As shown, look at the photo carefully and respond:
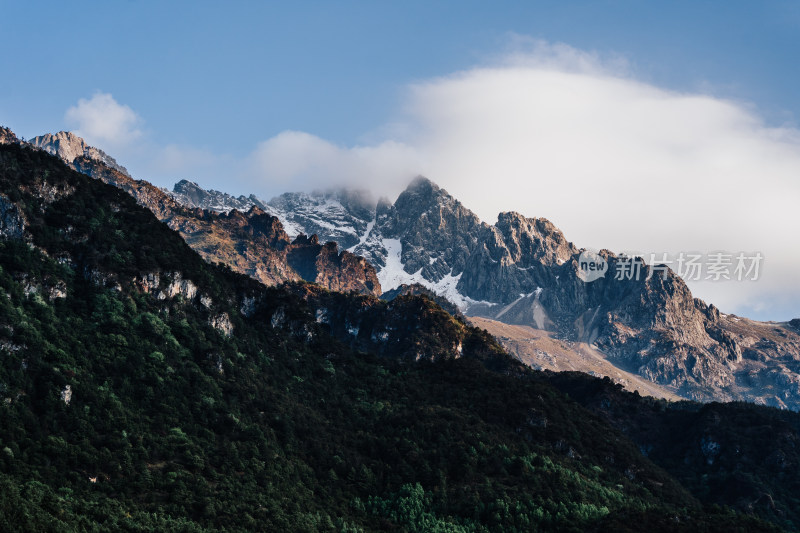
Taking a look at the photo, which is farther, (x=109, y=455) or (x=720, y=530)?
(x=720, y=530)

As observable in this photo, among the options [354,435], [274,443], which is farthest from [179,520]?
[354,435]

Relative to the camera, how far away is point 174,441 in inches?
5753

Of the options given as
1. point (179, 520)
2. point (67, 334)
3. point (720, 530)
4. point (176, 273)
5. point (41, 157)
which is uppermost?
point (41, 157)

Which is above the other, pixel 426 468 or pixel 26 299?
pixel 26 299

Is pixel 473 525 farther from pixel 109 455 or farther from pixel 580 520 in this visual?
pixel 109 455

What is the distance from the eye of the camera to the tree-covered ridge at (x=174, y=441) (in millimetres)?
122625

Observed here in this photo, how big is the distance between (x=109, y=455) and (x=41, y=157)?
359ft

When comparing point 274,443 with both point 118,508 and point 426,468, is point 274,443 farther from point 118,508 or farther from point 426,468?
point 118,508

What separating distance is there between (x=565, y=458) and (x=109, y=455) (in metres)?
125

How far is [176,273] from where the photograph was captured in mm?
199750

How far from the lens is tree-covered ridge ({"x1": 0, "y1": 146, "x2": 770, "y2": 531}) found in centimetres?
12262

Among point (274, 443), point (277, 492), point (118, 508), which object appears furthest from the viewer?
point (274, 443)

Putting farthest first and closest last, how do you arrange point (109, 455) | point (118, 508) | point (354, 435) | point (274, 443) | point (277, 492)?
point (354, 435), point (274, 443), point (277, 492), point (109, 455), point (118, 508)

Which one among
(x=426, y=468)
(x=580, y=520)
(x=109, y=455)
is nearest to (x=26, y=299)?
(x=109, y=455)
